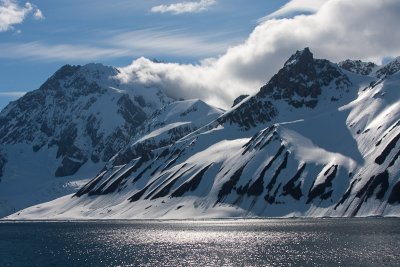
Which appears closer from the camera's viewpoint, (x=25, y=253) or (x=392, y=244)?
(x=392, y=244)

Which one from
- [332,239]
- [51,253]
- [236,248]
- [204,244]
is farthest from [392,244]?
[51,253]

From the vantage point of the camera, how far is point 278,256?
139000 mm

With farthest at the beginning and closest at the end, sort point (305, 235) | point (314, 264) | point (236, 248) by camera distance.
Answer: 1. point (305, 235)
2. point (236, 248)
3. point (314, 264)

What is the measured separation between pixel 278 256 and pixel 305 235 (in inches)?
1978

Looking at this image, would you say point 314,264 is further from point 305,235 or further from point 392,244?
point 305,235

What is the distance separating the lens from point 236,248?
160 m

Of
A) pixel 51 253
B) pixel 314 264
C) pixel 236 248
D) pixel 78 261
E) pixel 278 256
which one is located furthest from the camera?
pixel 51 253

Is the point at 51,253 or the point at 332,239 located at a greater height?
the point at 51,253

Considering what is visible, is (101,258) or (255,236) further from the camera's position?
(255,236)

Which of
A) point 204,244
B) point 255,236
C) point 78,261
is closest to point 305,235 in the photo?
point 255,236

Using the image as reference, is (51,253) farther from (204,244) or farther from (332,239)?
(332,239)

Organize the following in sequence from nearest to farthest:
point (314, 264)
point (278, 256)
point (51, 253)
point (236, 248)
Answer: point (314, 264), point (278, 256), point (236, 248), point (51, 253)

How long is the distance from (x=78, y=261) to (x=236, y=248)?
42.1 m

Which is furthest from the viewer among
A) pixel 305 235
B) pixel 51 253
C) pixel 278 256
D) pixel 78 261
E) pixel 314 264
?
pixel 305 235
